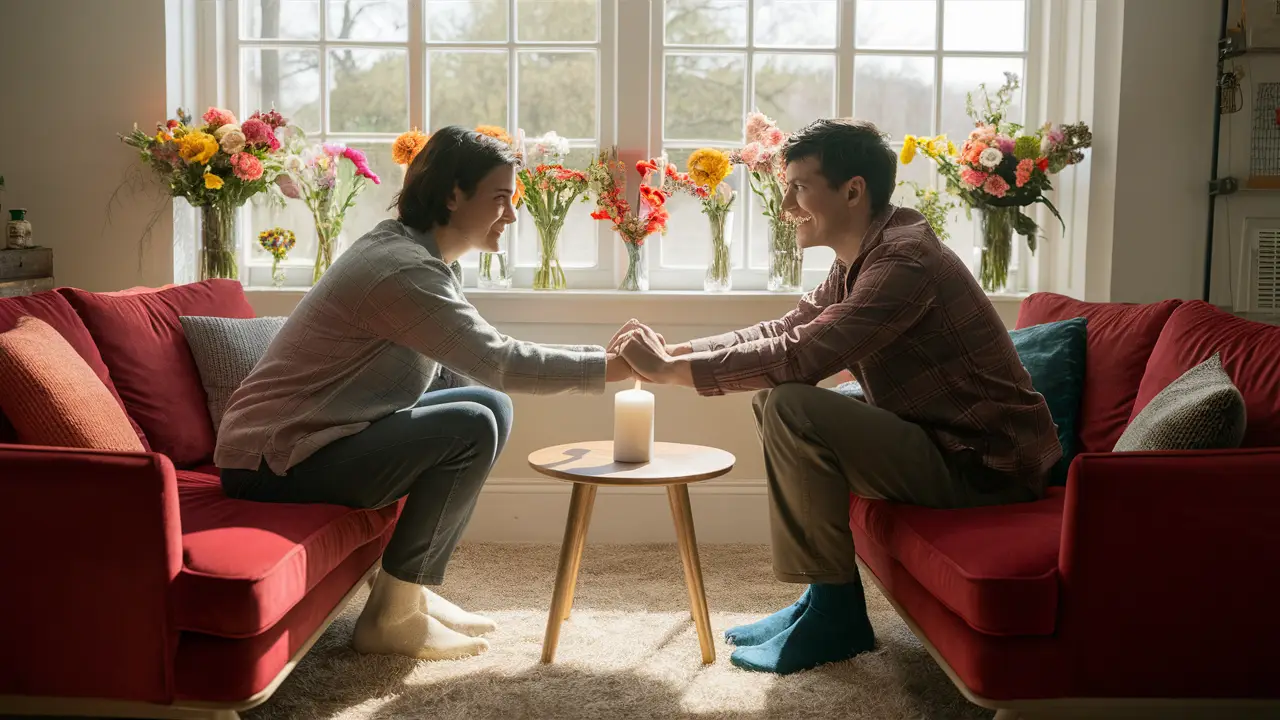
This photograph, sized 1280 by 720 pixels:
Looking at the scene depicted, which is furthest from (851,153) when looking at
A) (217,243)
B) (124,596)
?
(217,243)

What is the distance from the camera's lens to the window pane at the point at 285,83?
3.86 m

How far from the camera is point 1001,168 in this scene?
3.53 metres

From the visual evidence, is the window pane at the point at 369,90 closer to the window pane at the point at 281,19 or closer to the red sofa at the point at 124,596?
the window pane at the point at 281,19

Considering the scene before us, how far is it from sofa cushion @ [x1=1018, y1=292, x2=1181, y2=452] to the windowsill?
3.16ft

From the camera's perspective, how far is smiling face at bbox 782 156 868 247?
8.43 feet

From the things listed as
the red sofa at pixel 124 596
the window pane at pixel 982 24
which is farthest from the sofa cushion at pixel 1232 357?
the red sofa at pixel 124 596

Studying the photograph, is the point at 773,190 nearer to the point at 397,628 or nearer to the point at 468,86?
the point at 468,86

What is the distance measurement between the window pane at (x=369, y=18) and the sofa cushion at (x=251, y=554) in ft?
6.42

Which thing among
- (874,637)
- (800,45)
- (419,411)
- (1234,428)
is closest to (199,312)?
(419,411)

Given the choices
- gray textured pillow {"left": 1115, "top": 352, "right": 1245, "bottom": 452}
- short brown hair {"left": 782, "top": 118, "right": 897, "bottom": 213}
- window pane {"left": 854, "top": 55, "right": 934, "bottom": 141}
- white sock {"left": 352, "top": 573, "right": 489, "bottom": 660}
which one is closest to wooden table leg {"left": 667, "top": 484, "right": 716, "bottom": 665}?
white sock {"left": 352, "top": 573, "right": 489, "bottom": 660}

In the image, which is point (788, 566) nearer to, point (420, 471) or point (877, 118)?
point (420, 471)

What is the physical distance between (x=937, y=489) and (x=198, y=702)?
57.6 inches

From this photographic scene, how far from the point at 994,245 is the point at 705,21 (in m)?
1.21

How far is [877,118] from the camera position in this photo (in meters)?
3.87
